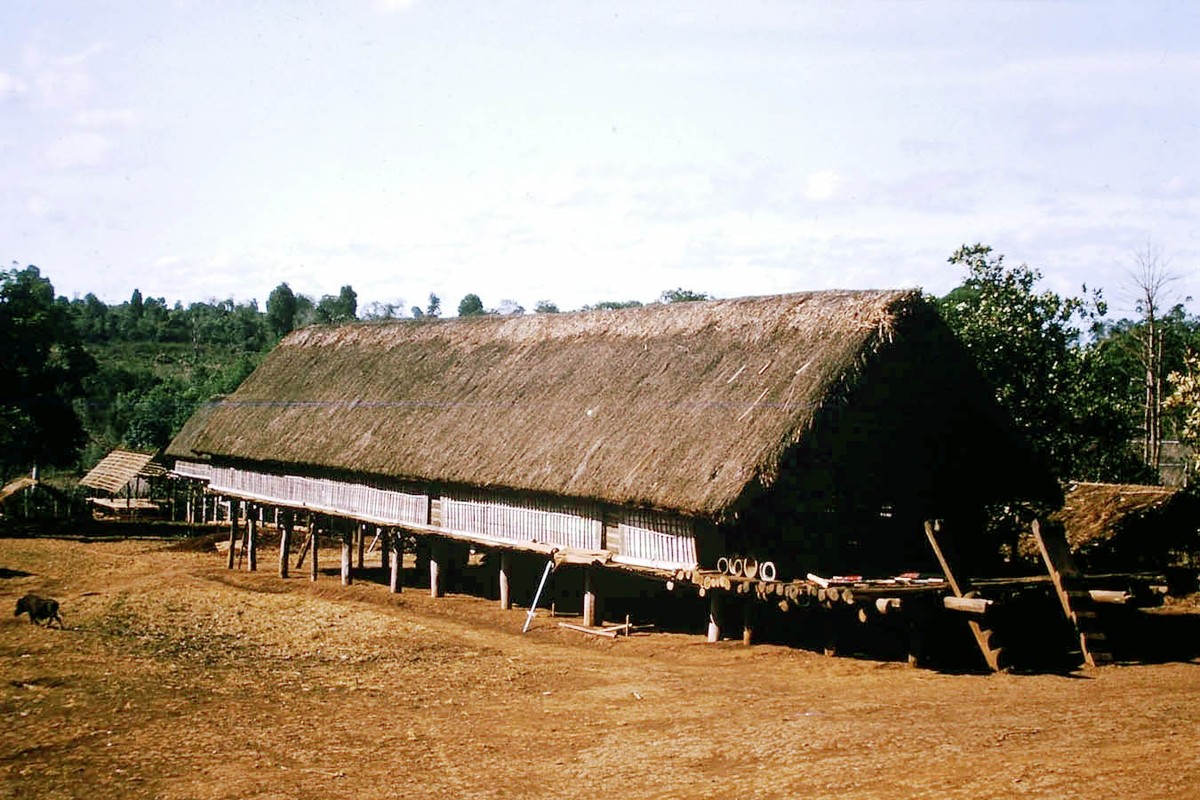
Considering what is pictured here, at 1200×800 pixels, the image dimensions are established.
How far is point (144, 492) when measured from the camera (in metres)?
48.3

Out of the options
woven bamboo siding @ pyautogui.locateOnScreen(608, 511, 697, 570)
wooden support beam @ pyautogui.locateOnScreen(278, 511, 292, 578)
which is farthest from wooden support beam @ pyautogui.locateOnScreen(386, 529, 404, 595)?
woven bamboo siding @ pyautogui.locateOnScreen(608, 511, 697, 570)

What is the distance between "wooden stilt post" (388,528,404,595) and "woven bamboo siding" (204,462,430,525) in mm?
405

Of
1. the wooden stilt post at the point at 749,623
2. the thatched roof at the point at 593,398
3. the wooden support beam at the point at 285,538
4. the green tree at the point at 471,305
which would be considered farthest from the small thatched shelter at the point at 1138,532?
the green tree at the point at 471,305

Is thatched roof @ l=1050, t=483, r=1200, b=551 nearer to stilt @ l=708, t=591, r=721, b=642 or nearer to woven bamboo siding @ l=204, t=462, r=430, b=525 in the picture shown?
stilt @ l=708, t=591, r=721, b=642

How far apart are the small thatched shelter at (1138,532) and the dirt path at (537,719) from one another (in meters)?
7.38

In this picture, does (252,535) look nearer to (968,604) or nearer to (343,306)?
(968,604)

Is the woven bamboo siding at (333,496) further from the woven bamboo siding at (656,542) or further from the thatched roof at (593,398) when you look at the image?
the woven bamboo siding at (656,542)

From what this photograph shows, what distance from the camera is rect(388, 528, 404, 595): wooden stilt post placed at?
24000 millimetres

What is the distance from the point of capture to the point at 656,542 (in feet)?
59.7

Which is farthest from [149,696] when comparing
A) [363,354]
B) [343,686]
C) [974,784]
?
[363,354]

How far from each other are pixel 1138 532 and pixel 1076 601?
26.5 ft

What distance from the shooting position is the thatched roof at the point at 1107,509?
22.3 metres

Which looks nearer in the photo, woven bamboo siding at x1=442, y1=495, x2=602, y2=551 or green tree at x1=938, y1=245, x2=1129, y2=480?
woven bamboo siding at x1=442, y1=495, x2=602, y2=551

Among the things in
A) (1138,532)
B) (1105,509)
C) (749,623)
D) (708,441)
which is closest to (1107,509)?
(1105,509)
